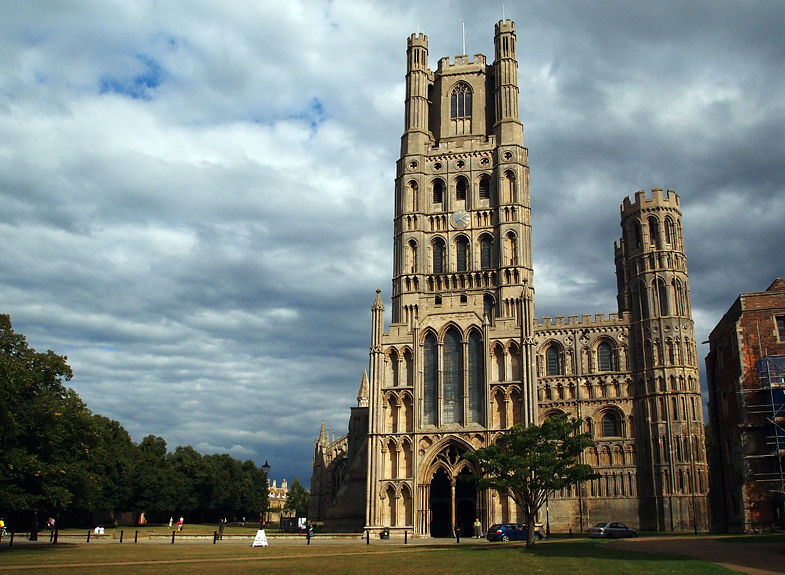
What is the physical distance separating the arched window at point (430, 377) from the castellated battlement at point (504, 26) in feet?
118

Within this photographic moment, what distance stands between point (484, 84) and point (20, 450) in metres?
57.1

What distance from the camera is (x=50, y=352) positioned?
37.1 m

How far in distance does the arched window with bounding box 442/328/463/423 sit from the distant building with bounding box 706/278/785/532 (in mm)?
19194

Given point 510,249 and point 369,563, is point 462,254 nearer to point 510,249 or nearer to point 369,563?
point 510,249

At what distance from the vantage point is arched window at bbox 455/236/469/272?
65750mm

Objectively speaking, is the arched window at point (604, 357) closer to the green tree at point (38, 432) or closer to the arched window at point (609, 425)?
the arched window at point (609, 425)

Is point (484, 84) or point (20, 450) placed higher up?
point (484, 84)

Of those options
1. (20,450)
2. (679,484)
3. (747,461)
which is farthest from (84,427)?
(679,484)

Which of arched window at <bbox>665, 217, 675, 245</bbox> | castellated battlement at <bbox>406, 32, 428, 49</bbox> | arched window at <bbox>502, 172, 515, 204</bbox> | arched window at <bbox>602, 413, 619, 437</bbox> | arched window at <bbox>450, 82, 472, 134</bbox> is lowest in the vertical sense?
arched window at <bbox>602, 413, 619, 437</bbox>

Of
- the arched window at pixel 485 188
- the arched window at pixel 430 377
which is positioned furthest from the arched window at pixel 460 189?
the arched window at pixel 430 377

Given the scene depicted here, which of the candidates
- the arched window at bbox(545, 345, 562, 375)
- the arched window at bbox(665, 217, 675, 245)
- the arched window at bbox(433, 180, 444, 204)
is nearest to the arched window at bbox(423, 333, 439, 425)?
the arched window at bbox(433, 180, 444, 204)

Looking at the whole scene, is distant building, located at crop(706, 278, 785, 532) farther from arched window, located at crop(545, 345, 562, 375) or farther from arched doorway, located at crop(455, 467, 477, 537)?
arched window, located at crop(545, 345, 562, 375)

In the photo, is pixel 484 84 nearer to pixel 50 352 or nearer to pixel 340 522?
→ pixel 340 522

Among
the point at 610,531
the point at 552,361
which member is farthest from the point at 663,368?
the point at 610,531
